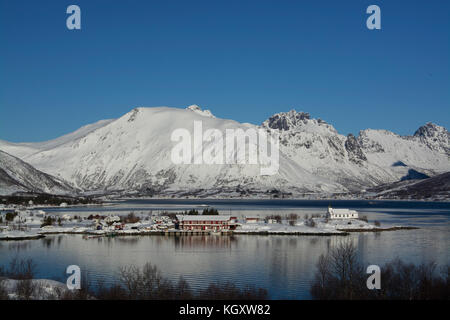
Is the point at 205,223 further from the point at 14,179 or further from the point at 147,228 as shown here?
the point at 14,179

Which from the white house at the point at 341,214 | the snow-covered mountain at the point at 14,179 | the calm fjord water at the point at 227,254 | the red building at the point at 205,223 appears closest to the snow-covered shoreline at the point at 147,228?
the red building at the point at 205,223

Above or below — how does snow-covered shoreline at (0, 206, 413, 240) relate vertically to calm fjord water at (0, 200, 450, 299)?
above

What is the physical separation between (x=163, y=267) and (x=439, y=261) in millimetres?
23517

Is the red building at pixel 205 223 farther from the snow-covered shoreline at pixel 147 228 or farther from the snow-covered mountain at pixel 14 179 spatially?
the snow-covered mountain at pixel 14 179

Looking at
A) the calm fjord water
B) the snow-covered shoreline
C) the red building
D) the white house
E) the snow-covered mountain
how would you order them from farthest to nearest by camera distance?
the snow-covered mountain < the white house < the red building < the snow-covered shoreline < the calm fjord water

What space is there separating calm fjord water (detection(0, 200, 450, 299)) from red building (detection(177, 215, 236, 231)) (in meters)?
6.57

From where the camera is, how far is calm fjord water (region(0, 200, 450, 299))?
38469mm

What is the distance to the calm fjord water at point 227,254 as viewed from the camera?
38469 millimetres

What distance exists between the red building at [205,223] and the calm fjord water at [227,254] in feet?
21.6

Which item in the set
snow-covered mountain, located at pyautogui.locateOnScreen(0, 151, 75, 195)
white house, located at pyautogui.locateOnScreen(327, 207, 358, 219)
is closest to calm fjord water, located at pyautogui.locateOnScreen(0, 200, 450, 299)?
white house, located at pyautogui.locateOnScreen(327, 207, 358, 219)

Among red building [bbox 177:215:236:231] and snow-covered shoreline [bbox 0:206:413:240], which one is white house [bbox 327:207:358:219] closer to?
snow-covered shoreline [bbox 0:206:413:240]
